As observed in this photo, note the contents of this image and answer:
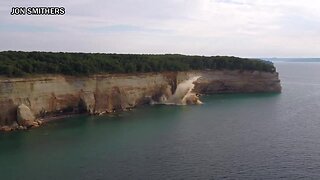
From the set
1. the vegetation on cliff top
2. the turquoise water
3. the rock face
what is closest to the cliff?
the rock face

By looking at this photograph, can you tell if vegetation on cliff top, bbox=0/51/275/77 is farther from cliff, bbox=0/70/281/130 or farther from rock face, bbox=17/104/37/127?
rock face, bbox=17/104/37/127

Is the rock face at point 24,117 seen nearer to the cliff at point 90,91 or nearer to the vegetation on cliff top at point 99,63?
the cliff at point 90,91

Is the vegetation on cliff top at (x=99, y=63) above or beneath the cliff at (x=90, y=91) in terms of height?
above

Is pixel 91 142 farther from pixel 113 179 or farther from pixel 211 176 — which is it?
pixel 211 176

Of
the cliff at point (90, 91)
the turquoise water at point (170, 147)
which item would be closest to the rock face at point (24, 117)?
the cliff at point (90, 91)

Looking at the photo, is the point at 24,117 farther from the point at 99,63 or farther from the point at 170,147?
the point at 170,147

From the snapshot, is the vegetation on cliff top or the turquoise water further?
the vegetation on cliff top
